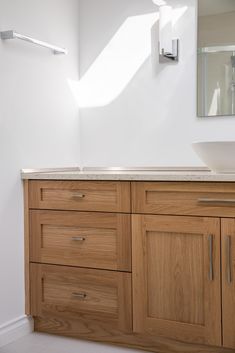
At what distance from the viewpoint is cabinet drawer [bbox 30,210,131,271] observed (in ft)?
7.58

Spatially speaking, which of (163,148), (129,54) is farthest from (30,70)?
(163,148)

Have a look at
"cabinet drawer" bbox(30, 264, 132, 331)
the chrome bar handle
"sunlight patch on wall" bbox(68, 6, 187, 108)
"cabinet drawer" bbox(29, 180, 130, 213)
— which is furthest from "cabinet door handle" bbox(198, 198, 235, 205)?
"sunlight patch on wall" bbox(68, 6, 187, 108)

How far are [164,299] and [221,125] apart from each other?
0.98 m

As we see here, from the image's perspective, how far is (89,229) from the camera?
239 cm

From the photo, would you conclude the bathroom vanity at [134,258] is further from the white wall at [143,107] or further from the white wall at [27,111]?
the white wall at [143,107]

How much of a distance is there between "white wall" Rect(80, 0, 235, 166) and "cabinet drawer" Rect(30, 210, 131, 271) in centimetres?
62

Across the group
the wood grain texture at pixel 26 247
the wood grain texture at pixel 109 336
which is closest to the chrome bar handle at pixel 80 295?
the wood grain texture at pixel 109 336

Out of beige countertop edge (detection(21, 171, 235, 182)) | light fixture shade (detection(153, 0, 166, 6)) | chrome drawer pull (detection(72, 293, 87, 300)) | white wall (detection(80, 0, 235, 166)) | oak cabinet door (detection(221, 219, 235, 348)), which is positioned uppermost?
light fixture shade (detection(153, 0, 166, 6))

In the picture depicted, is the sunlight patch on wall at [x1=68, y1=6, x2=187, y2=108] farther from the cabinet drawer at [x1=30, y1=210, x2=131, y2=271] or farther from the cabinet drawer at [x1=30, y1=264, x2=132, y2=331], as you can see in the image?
the cabinet drawer at [x1=30, y1=264, x2=132, y2=331]

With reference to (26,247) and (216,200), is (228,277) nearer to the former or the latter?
→ (216,200)

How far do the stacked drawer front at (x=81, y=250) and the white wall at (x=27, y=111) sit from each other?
11 centimetres

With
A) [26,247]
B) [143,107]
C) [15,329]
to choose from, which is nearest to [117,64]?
[143,107]

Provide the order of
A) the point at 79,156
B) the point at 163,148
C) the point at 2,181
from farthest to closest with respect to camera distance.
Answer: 1. the point at 79,156
2. the point at 163,148
3. the point at 2,181

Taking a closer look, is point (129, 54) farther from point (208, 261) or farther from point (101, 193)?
point (208, 261)
